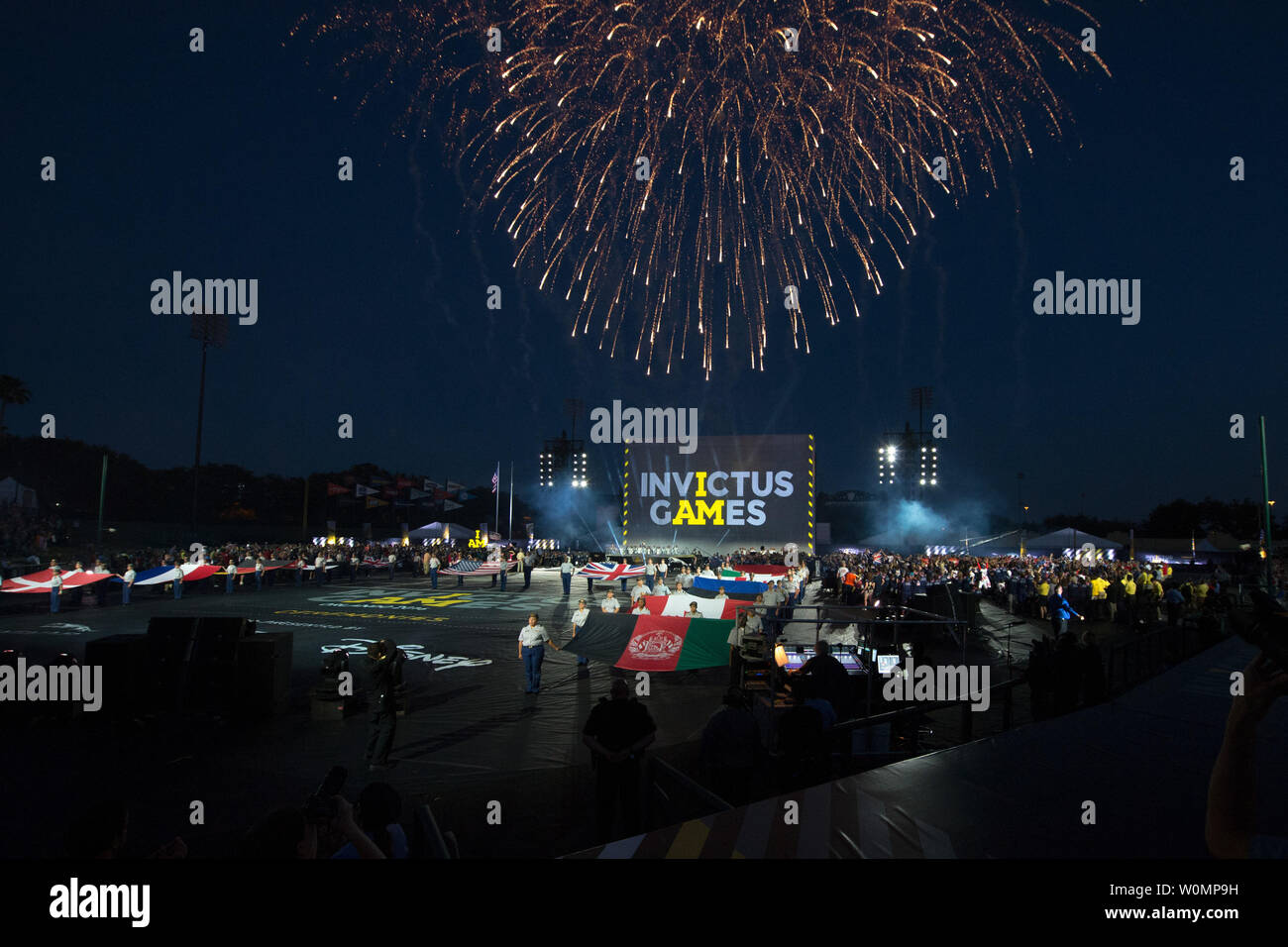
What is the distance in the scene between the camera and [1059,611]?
18.4 meters

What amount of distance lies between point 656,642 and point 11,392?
233 feet

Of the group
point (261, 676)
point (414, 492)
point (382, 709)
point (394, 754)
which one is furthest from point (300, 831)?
point (414, 492)

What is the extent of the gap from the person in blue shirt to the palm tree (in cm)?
7762

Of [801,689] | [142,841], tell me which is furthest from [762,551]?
[142,841]

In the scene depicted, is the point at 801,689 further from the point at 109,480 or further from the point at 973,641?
the point at 109,480

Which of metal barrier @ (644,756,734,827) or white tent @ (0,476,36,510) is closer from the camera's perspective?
metal barrier @ (644,756,734,827)

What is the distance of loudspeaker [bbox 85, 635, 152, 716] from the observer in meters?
9.54

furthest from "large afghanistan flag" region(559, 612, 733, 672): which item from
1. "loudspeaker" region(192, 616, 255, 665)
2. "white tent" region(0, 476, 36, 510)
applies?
"white tent" region(0, 476, 36, 510)

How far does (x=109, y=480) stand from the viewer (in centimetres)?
6700

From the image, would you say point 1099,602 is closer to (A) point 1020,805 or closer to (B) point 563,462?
(A) point 1020,805

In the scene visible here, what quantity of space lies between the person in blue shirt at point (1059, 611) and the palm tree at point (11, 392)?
77.6 meters

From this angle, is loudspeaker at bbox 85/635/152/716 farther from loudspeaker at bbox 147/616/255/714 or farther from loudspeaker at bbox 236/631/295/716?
loudspeaker at bbox 236/631/295/716
